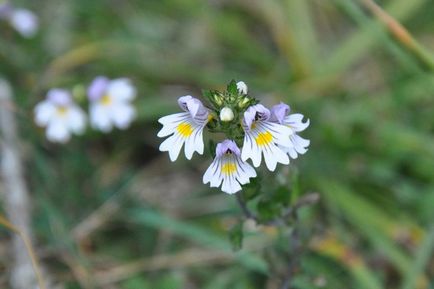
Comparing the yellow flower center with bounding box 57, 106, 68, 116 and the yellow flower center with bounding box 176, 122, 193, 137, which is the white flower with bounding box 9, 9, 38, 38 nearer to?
the yellow flower center with bounding box 57, 106, 68, 116

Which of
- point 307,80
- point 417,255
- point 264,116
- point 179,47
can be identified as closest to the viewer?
point 264,116

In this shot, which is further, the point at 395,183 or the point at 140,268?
the point at 395,183

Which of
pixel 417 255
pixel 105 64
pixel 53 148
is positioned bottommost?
pixel 417 255

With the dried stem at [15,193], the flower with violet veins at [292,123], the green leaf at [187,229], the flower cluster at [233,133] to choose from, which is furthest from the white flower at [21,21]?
the flower with violet veins at [292,123]

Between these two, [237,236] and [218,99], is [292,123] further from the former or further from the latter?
[237,236]

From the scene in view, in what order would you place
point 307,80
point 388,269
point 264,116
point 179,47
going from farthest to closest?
point 179,47 < point 307,80 < point 388,269 < point 264,116

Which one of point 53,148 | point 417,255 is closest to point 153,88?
point 53,148

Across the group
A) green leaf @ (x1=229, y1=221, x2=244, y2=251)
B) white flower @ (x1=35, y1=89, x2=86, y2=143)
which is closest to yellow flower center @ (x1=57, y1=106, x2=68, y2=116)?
white flower @ (x1=35, y1=89, x2=86, y2=143)

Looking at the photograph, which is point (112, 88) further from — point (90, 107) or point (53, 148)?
point (53, 148)
